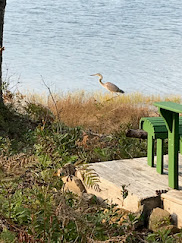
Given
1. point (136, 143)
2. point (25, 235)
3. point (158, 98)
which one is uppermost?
point (25, 235)

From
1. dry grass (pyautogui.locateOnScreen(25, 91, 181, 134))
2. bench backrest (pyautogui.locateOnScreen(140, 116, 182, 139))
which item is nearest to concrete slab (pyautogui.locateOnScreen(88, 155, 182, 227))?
bench backrest (pyautogui.locateOnScreen(140, 116, 182, 139))

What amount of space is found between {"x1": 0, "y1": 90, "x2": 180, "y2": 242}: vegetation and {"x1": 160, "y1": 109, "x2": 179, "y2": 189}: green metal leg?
0.64 meters

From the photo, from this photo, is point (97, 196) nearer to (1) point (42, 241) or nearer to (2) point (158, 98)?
(1) point (42, 241)

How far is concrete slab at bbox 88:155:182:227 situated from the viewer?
424 centimetres

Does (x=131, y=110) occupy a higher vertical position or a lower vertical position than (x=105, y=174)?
lower

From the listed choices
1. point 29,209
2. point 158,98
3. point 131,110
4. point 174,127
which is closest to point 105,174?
point 174,127

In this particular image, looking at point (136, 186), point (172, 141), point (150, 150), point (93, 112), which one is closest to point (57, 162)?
point (136, 186)

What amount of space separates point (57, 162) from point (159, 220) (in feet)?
4.11

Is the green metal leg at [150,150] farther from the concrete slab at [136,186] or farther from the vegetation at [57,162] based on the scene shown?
the vegetation at [57,162]

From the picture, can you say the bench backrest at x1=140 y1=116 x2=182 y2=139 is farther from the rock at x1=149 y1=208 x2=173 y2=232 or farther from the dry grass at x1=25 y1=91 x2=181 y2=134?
the dry grass at x1=25 y1=91 x2=181 y2=134

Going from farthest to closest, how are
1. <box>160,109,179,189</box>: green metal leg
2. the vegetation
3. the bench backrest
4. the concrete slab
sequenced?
the bench backrest → <box>160,109,179,189</box>: green metal leg → the concrete slab → the vegetation

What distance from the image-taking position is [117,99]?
41.3 ft

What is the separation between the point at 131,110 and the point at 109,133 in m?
2.11

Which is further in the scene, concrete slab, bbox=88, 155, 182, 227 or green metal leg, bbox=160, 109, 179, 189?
green metal leg, bbox=160, 109, 179, 189
